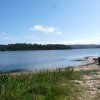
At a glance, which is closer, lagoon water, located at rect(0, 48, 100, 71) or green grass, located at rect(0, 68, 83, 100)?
green grass, located at rect(0, 68, 83, 100)

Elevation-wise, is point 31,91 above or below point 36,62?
above

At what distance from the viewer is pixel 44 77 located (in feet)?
48.3

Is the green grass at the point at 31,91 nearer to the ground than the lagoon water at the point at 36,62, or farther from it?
farther from it

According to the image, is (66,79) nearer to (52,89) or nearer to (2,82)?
(52,89)

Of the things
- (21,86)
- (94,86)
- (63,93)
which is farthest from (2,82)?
(94,86)

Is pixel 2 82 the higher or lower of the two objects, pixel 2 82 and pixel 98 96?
the higher

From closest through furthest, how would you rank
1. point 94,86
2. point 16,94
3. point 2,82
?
1. point 16,94
2. point 2,82
3. point 94,86

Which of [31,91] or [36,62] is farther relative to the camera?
[36,62]

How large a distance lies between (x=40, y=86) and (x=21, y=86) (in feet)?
2.91

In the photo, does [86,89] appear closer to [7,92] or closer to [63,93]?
[63,93]

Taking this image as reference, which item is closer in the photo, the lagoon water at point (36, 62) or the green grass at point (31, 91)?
the green grass at point (31, 91)

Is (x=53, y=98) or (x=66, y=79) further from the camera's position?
(x=66, y=79)

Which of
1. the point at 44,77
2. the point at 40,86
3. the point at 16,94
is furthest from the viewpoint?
the point at 44,77

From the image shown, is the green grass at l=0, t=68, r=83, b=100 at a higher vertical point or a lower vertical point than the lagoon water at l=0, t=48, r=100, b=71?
higher
